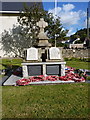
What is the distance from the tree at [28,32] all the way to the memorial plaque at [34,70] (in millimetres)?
10733

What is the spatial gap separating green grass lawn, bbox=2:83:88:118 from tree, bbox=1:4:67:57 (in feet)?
41.7

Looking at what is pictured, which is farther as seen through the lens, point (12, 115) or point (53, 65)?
point (53, 65)

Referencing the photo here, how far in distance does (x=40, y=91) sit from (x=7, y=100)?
44.9 inches

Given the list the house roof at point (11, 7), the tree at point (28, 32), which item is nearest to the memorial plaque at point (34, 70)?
the tree at point (28, 32)

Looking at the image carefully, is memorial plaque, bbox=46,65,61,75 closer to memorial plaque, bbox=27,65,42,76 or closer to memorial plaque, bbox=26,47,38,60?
memorial plaque, bbox=27,65,42,76

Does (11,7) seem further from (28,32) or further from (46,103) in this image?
(46,103)

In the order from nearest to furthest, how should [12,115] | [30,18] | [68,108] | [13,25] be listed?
[12,115]
[68,108]
[30,18]
[13,25]

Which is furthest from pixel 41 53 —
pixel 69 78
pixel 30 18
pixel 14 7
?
pixel 14 7

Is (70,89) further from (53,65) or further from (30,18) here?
(30,18)

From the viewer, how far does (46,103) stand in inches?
131

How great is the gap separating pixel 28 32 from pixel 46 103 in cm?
1641

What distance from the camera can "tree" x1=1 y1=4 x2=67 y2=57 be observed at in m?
16.1

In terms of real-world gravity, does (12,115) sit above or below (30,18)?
below

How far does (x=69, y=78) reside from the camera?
17.9ft
